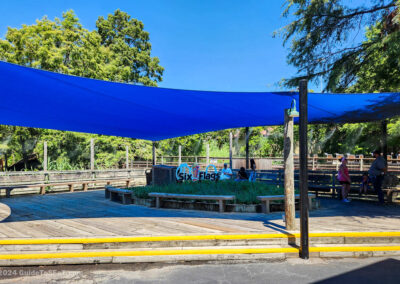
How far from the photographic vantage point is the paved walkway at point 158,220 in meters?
4.57

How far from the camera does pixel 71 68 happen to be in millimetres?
18359

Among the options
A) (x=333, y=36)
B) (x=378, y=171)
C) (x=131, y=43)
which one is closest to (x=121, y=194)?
(x=378, y=171)

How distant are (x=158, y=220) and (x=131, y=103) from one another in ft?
7.52

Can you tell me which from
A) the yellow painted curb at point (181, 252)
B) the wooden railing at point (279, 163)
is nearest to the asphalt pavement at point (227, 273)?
the yellow painted curb at point (181, 252)

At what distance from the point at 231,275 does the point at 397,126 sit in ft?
46.3

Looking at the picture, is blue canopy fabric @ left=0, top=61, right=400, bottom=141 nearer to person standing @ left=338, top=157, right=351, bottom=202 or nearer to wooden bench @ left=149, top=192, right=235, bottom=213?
person standing @ left=338, top=157, right=351, bottom=202

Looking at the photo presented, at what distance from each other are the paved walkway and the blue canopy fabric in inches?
84.5

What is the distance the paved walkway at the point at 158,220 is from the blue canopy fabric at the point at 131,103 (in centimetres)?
215

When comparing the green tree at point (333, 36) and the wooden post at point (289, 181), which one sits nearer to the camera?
the wooden post at point (289, 181)

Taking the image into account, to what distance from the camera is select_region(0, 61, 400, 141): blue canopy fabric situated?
443 centimetres

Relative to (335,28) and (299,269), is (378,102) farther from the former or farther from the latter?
(299,269)

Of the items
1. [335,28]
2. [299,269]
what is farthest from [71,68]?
[299,269]

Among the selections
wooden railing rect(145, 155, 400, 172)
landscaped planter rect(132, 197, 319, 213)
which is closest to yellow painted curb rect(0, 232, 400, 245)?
landscaped planter rect(132, 197, 319, 213)

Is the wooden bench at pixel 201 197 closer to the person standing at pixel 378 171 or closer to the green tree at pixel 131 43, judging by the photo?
the person standing at pixel 378 171
